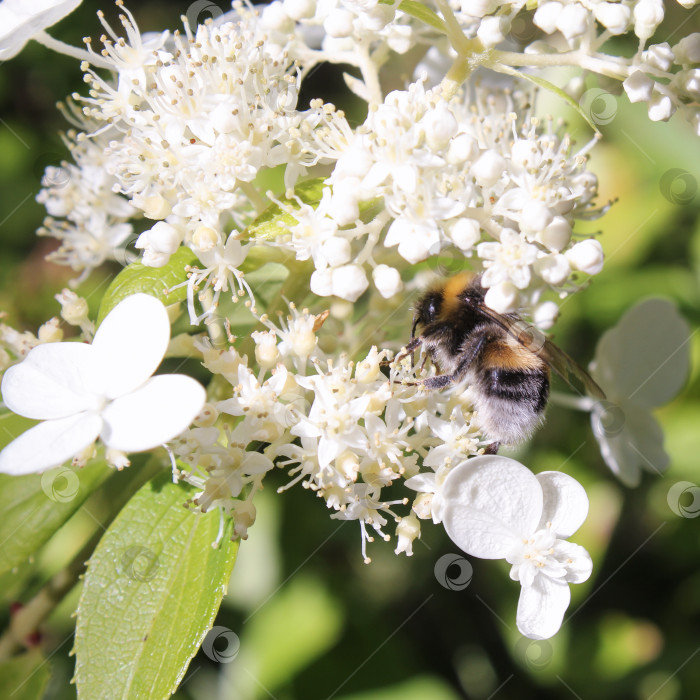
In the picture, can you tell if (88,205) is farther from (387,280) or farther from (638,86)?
(638,86)

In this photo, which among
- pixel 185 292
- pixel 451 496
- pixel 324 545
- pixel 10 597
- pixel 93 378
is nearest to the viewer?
pixel 93 378

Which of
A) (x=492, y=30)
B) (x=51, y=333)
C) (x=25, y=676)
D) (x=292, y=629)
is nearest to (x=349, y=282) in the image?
(x=492, y=30)

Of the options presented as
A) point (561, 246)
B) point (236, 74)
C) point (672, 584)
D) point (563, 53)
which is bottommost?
point (672, 584)

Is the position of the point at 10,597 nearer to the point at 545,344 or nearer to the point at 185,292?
the point at 185,292

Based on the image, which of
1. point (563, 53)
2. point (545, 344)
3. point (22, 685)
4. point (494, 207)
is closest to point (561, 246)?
point (494, 207)

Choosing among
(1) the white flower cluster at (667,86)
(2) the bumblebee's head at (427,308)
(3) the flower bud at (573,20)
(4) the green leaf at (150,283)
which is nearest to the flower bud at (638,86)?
(1) the white flower cluster at (667,86)
